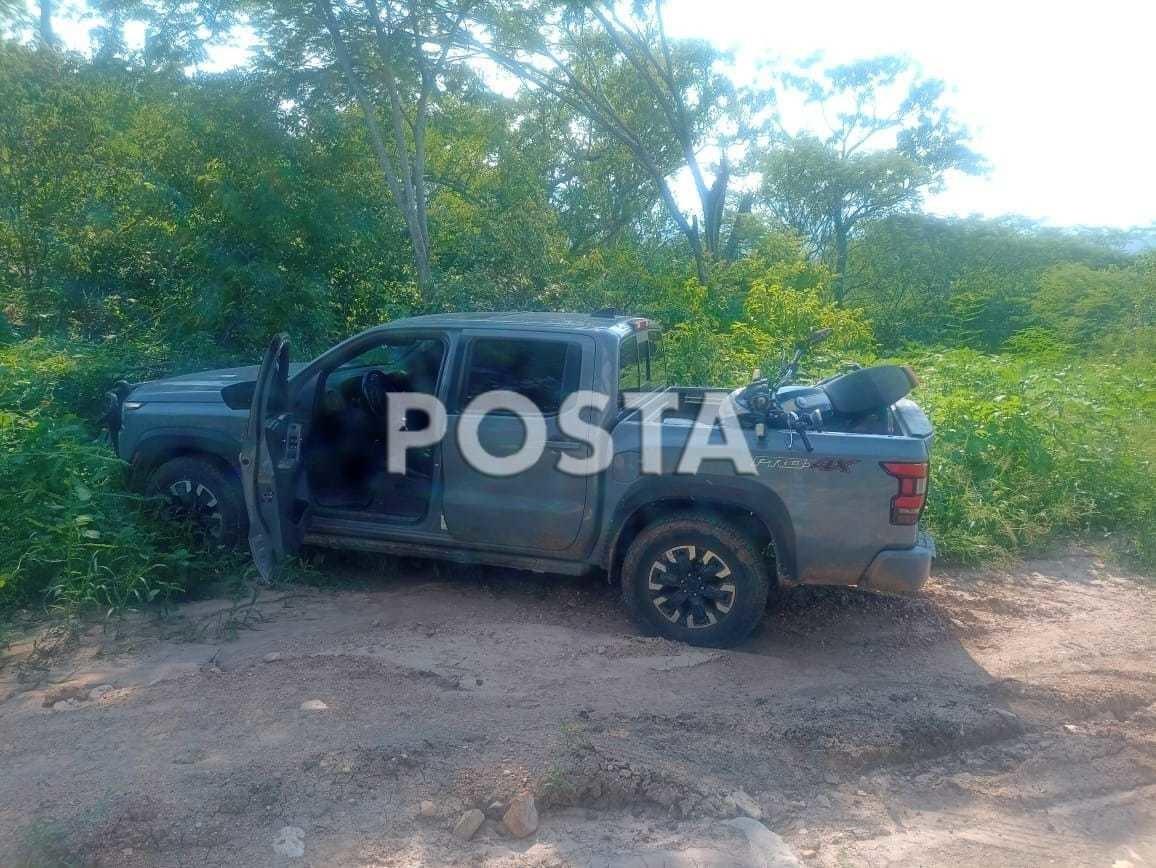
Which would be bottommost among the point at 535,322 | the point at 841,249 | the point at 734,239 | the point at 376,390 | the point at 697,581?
the point at 697,581

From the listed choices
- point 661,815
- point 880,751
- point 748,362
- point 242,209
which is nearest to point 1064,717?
point 880,751

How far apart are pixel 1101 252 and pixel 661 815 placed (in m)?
21.9

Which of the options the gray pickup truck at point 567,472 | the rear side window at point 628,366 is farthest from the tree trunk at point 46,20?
the rear side window at point 628,366

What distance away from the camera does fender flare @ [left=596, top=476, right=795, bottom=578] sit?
4840 mm

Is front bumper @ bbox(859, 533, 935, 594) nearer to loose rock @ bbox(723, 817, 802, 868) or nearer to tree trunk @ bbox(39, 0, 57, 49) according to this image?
loose rock @ bbox(723, 817, 802, 868)

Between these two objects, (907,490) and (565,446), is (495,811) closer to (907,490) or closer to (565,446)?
(565,446)

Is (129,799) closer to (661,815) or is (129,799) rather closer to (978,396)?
(661,815)

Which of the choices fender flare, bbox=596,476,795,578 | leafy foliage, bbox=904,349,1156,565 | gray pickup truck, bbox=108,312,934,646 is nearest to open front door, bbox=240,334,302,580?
gray pickup truck, bbox=108,312,934,646

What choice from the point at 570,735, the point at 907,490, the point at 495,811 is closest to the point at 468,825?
the point at 495,811

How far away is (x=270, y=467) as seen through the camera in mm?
5203

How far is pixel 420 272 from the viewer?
1209 cm

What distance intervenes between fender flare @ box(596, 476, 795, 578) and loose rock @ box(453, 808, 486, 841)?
1.98m

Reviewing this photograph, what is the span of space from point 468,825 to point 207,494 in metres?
3.37

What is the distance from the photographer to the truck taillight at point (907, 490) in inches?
181
